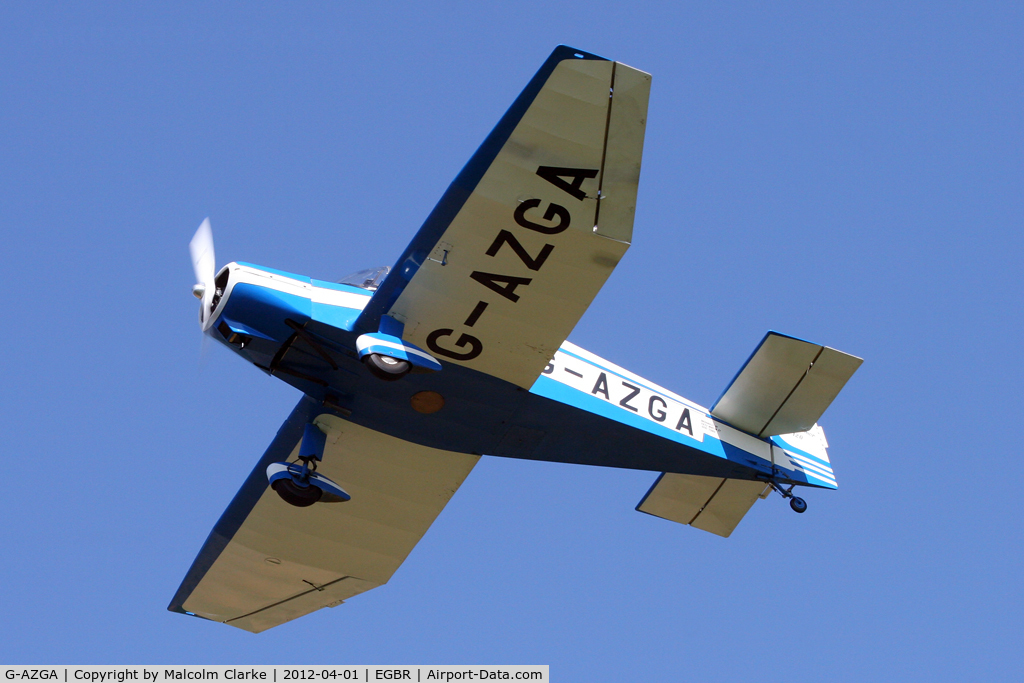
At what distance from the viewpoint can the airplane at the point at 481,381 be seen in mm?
8328

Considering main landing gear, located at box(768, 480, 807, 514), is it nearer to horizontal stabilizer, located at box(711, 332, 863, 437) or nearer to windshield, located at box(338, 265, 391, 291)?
horizontal stabilizer, located at box(711, 332, 863, 437)

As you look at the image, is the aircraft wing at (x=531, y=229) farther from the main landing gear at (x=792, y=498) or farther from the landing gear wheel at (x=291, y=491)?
the main landing gear at (x=792, y=498)

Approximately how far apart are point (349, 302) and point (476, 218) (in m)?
1.56

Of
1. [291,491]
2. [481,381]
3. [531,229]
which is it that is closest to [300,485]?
[291,491]

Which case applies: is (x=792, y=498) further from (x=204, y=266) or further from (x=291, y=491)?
(x=204, y=266)

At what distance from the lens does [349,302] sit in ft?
30.2

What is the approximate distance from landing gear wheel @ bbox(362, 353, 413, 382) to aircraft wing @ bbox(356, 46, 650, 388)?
0.45 m

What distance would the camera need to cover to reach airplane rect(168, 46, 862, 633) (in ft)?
27.3

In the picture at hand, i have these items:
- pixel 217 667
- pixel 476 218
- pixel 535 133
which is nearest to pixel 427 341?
pixel 476 218

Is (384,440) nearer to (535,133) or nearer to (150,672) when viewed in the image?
(150,672)

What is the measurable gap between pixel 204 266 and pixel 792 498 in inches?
276

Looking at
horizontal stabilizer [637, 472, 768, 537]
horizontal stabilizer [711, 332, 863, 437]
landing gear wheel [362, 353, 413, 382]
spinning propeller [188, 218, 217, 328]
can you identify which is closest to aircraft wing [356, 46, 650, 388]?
landing gear wheel [362, 353, 413, 382]

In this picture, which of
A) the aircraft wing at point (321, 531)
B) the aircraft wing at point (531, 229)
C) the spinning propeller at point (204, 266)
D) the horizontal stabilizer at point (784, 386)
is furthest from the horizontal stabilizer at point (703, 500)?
the spinning propeller at point (204, 266)

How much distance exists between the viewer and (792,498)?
36.9ft
